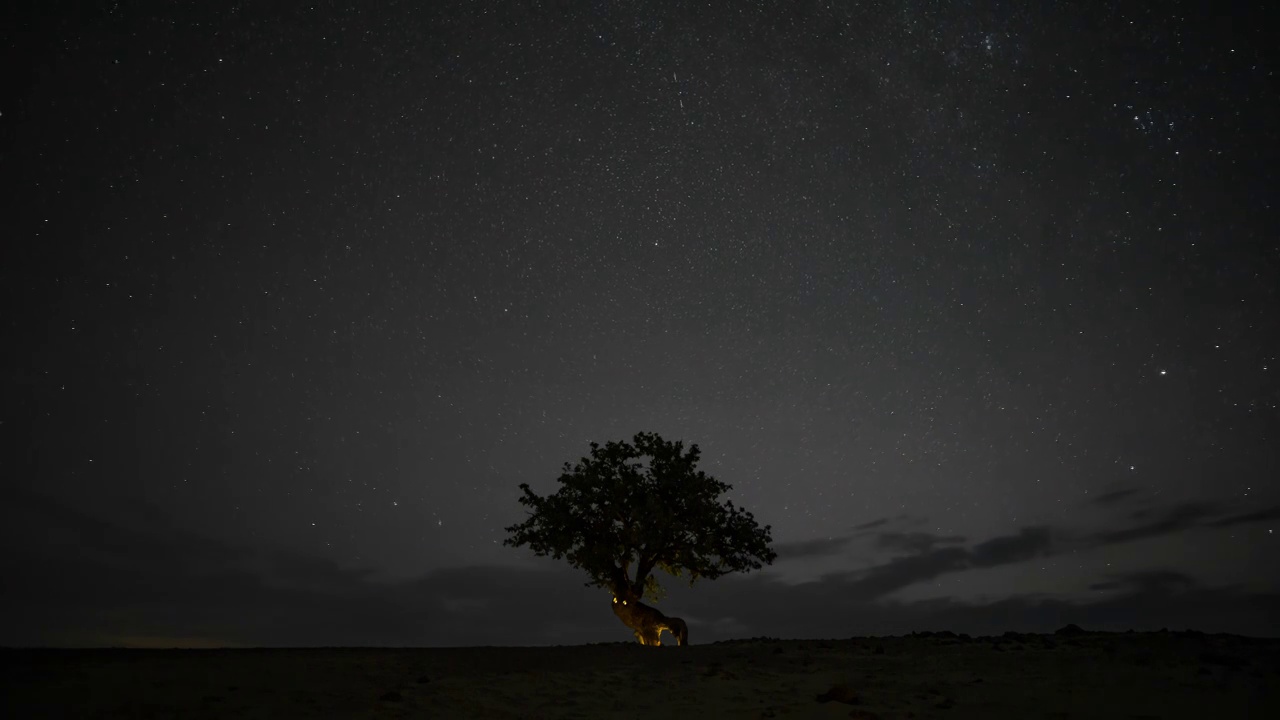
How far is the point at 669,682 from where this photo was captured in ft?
43.3

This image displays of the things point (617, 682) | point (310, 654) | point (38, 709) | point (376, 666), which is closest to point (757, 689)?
point (617, 682)

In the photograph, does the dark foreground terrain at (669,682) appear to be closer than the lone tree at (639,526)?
Yes

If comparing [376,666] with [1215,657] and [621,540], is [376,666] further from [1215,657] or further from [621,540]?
[1215,657]

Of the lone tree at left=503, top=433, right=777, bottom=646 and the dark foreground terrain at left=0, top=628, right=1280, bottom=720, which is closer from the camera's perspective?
the dark foreground terrain at left=0, top=628, right=1280, bottom=720

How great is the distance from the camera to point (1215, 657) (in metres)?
13.9

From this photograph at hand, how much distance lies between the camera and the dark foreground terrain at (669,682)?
10.0 m

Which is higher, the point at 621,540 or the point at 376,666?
the point at 621,540

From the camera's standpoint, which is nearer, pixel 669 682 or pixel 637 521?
pixel 669 682

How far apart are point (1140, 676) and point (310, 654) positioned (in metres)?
15.7

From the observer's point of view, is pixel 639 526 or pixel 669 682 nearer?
pixel 669 682

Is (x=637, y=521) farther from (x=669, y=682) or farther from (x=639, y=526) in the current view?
(x=669, y=682)

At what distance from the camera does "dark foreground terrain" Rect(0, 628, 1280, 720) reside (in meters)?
10.0

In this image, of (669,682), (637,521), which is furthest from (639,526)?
(669,682)

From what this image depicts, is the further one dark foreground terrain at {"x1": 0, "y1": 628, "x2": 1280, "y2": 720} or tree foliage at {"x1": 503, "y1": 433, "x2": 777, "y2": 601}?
tree foliage at {"x1": 503, "y1": 433, "x2": 777, "y2": 601}
